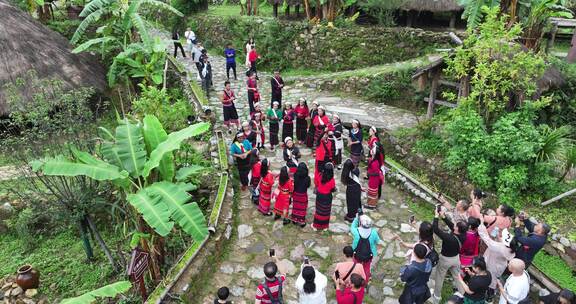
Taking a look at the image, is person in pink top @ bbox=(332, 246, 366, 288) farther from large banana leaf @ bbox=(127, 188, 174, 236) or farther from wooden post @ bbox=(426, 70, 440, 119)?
wooden post @ bbox=(426, 70, 440, 119)

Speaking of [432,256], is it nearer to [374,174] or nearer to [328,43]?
[374,174]

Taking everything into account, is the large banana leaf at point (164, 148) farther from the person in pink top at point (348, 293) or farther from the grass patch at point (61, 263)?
the person in pink top at point (348, 293)

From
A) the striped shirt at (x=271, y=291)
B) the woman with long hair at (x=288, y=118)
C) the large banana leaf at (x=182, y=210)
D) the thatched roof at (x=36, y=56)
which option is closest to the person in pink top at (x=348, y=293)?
the striped shirt at (x=271, y=291)

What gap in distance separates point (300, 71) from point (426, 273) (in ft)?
42.9

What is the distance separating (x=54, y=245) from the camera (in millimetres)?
9352

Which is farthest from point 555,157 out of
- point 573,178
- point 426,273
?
point 426,273

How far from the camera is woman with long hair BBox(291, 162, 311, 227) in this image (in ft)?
24.8

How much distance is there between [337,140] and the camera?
9.88m

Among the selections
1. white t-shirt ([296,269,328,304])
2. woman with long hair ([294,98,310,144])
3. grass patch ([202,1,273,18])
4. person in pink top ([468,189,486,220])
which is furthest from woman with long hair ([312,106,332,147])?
grass patch ([202,1,273,18])

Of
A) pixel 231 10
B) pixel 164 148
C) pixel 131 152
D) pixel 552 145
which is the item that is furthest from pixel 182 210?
pixel 231 10

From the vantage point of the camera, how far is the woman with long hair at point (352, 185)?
759 cm

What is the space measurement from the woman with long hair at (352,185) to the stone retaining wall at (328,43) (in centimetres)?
929

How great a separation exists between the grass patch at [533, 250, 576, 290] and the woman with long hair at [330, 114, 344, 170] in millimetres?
4749

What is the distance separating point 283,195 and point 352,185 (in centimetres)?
142
